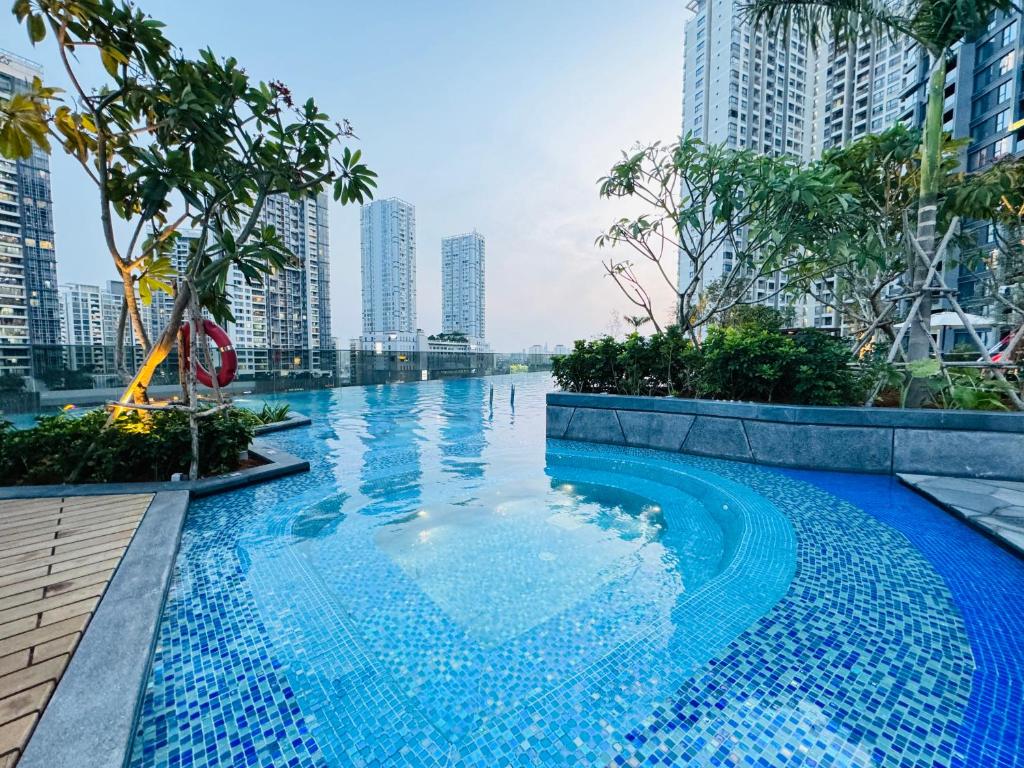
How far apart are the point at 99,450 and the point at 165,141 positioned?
11.7 feet

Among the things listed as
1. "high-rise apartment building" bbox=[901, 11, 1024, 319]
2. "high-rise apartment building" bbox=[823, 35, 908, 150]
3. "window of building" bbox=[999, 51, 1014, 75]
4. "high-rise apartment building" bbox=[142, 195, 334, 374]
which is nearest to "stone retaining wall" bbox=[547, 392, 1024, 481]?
"high-rise apartment building" bbox=[142, 195, 334, 374]

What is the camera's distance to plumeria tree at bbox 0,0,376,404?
4113mm

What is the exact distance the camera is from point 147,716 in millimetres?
1697

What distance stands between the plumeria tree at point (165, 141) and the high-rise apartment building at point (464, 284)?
6678 cm

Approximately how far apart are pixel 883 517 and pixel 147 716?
17.0ft

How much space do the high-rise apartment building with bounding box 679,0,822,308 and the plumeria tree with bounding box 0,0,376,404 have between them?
208 ft

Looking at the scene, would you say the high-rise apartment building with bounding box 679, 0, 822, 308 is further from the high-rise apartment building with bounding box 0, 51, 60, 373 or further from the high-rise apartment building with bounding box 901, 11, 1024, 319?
the high-rise apartment building with bounding box 0, 51, 60, 373

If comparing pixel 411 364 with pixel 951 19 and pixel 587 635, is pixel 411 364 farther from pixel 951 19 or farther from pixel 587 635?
pixel 587 635

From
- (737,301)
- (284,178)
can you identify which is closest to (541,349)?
(737,301)

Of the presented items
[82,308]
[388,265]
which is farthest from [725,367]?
[82,308]

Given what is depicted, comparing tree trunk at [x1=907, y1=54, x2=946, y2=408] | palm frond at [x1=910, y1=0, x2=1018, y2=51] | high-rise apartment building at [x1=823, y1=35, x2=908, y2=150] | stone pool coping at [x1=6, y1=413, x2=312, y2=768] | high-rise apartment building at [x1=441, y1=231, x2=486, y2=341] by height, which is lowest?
stone pool coping at [x1=6, y1=413, x2=312, y2=768]

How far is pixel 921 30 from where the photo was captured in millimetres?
5422

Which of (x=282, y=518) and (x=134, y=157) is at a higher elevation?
(x=134, y=157)

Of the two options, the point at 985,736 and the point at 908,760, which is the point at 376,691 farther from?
the point at 985,736
